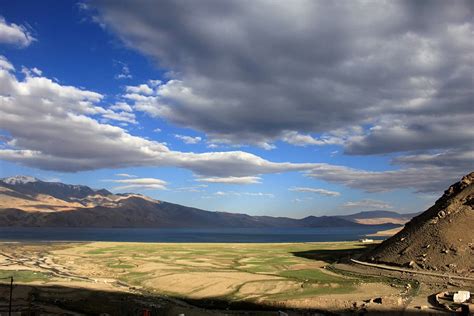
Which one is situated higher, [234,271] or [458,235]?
[458,235]

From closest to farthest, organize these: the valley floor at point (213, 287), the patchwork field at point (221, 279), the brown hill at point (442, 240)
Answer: the valley floor at point (213, 287) → the patchwork field at point (221, 279) → the brown hill at point (442, 240)

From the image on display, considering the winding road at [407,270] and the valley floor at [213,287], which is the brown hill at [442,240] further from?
the valley floor at [213,287]

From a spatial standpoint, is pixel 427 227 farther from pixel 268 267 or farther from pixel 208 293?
pixel 208 293

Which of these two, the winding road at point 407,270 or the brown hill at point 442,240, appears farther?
the brown hill at point 442,240

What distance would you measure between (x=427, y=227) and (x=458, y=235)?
6505 mm

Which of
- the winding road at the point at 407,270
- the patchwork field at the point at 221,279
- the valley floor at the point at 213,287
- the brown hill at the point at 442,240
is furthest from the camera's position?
the brown hill at the point at 442,240

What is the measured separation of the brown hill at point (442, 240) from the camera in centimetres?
6025

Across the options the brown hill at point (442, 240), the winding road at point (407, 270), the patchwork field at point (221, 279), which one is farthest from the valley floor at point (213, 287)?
the brown hill at point (442, 240)

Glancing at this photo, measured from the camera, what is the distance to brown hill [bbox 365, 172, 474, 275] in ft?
198

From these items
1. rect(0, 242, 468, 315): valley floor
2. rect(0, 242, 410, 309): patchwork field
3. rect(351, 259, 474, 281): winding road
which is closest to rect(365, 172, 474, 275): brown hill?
rect(351, 259, 474, 281): winding road

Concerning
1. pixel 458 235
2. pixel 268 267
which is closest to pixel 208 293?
pixel 268 267

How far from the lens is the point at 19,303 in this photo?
147 feet

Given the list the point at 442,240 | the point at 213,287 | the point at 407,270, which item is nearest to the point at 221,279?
the point at 213,287

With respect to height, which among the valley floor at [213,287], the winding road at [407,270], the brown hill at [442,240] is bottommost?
the valley floor at [213,287]
